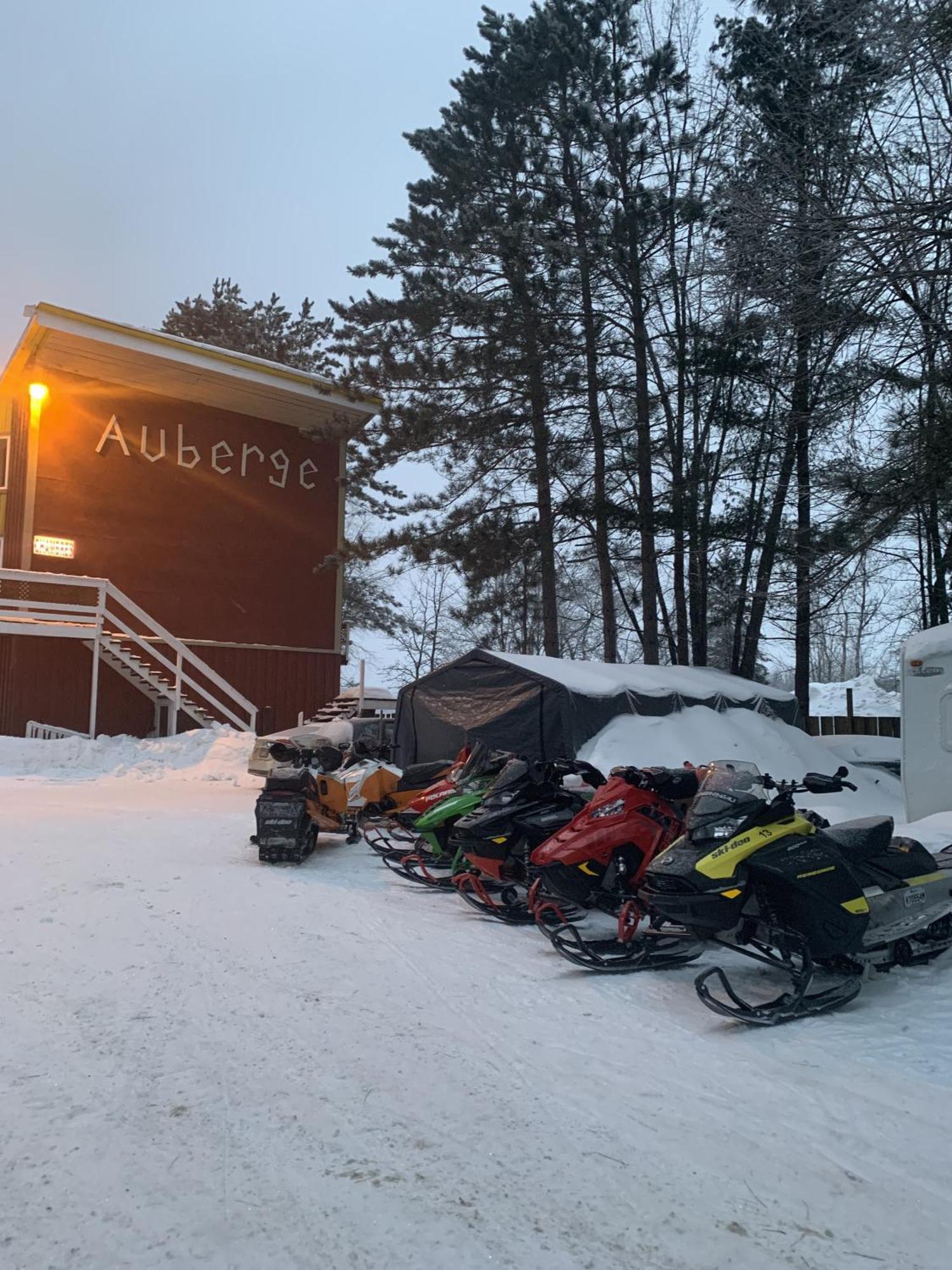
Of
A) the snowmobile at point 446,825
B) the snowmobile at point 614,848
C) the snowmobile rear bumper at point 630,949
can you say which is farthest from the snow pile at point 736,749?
the snowmobile rear bumper at point 630,949

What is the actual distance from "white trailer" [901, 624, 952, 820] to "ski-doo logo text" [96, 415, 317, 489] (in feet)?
48.3

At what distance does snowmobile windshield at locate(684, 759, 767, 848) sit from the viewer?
4.16 metres

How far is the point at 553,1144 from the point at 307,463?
745 inches

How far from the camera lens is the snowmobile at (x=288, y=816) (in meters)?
7.37

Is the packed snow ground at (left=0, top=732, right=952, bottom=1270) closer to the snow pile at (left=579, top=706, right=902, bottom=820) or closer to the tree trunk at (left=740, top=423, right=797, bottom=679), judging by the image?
the snow pile at (left=579, top=706, right=902, bottom=820)

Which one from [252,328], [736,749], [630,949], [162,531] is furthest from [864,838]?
[252,328]

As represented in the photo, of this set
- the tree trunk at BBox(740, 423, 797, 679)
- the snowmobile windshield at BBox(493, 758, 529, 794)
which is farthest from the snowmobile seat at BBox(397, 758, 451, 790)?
the tree trunk at BBox(740, 423, 797, 679)

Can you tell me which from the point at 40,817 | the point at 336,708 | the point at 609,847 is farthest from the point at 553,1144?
the point at 336,708

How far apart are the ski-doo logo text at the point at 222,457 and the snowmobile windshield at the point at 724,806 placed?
52.6 ft

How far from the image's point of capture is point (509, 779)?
6301 mm

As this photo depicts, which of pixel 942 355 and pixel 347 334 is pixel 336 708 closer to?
pixel 347 334

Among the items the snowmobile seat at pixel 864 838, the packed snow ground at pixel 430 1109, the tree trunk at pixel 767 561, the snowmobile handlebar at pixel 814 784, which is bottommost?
the packed snow ground at pixel 430 1109

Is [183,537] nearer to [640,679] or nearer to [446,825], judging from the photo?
[640,679]

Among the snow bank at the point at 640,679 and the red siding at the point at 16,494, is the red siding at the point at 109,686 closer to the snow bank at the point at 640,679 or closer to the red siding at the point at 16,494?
the red siding at the point at 16,494
